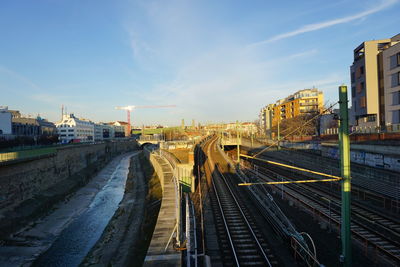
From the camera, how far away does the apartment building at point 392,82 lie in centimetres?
3066

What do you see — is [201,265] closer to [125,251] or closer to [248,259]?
[248,259]

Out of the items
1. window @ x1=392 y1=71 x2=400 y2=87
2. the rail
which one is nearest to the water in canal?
the rail

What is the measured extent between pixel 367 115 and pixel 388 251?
111 ft

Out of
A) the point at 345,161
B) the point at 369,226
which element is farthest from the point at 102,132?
the point at 345,161

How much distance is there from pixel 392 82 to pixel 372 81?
4.27 metres

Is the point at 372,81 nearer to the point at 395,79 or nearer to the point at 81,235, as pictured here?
the point at 395,79

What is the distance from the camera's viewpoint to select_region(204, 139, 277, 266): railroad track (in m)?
10.6

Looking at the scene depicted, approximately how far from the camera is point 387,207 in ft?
54.7

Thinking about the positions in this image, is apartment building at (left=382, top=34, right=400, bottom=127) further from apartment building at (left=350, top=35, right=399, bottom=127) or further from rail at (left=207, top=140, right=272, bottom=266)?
rail at (left=207, top=140, right=272, bottom=266)

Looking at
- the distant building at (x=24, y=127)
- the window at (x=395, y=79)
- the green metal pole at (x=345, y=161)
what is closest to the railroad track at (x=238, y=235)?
the green metal pole at (x=345, y=161)

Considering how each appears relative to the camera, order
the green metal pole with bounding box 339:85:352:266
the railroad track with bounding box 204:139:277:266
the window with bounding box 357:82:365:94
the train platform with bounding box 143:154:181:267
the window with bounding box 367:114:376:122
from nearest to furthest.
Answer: the green metal pole with bounding box 339:85:352:266
the train platform with bounding box 143:154:181:267
the railroad track with bounding box 204:139:277:266
the window with bounding box 367:114:376:122
the window with bounding box 357:82:365:94

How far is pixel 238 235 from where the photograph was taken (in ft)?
42.5

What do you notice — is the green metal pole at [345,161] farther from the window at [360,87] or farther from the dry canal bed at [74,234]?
the window at [360,87]

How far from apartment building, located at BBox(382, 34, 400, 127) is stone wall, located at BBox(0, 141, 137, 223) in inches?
1620
